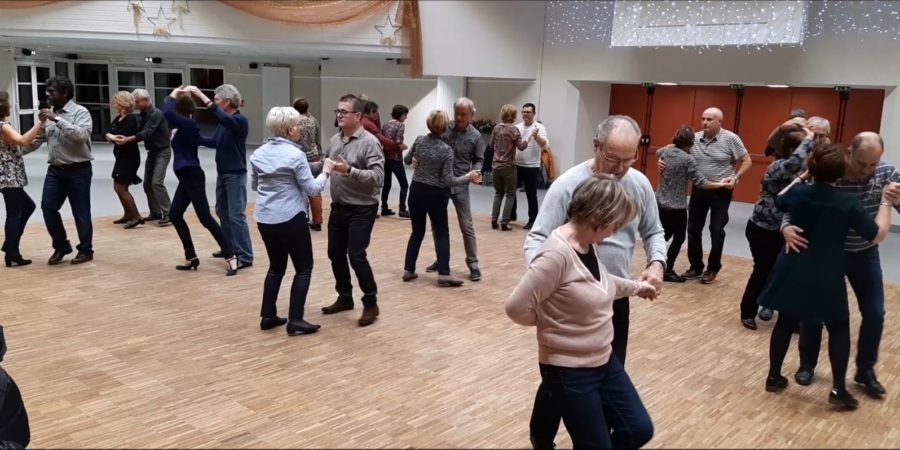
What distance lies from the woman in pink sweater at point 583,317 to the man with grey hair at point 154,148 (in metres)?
6.35

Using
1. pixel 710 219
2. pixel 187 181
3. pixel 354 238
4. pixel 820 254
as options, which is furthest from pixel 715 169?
pixel 187 181

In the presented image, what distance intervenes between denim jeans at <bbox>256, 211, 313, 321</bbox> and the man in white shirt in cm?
459

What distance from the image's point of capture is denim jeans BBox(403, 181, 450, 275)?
225 inches

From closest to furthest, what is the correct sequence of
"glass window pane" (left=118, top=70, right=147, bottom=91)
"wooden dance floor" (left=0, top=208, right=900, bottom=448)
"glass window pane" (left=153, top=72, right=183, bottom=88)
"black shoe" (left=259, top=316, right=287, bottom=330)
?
"wooden dance floor" (left=0, top=208, right=900, bottom=448) → "black shoe" (left=259, top=316, right=287, bottom=330) → "glass window pane" (left=118, top=70, right=147, bottom=91) → "glass window pane" (left=153, top=72, right=183, bottom=88)

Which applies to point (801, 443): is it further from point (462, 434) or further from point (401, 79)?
point (401, 79)

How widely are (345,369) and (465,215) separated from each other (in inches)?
98.6

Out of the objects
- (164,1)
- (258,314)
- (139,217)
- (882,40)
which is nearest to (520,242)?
(258,314)

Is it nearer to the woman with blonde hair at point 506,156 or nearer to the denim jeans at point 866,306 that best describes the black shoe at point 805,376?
the denim jeans at point 866,306

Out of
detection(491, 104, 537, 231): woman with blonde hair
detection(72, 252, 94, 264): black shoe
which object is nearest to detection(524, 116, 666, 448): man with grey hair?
detection(72, 252, 94, 264): black shoe

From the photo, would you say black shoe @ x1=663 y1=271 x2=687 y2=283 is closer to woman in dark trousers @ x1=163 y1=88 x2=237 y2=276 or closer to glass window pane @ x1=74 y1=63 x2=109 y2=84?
woman in dark trousers @ x1=163 y1=88 x2=237 y2=276

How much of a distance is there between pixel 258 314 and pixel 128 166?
3.70 m

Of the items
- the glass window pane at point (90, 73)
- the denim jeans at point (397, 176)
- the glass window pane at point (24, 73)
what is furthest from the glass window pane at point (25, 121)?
the denim jeans at point (397, 176)

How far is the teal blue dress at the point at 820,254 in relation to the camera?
3.40 m

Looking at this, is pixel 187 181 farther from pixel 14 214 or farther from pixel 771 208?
pixel 771 208
